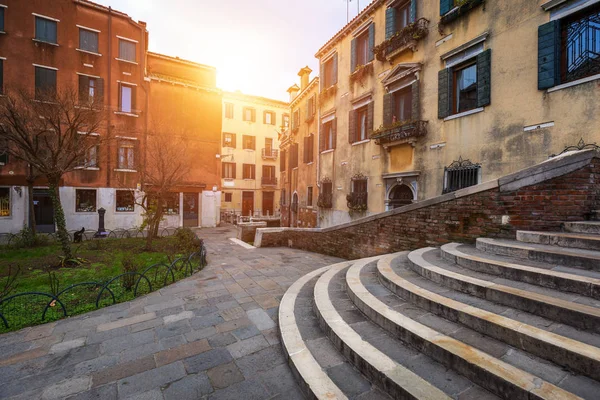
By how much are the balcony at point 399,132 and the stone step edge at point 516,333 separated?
705 centimetres

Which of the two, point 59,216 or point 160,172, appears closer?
point 59,216

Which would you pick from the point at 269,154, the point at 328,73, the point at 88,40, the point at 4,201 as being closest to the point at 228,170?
the point at 269,154

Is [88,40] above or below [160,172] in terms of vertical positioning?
above

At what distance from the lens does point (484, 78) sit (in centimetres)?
741

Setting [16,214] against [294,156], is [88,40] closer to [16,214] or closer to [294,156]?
[16,214]

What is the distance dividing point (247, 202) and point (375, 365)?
27.3 metres

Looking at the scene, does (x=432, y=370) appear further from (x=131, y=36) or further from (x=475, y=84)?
(x=131, y=36)

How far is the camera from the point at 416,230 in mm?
6281

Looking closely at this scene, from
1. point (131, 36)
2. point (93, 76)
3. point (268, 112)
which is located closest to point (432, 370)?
point (93, 76)

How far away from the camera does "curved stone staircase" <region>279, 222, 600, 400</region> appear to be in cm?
205

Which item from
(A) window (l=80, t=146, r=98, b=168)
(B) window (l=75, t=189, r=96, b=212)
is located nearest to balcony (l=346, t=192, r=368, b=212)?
(A) window (l=80, t=146, r=98, b=168)

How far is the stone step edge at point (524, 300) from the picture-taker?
7.52 ft

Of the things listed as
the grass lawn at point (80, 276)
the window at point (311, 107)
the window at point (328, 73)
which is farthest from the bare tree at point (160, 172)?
the window at point (328, 73)

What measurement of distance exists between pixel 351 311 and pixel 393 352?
1.01 meters
